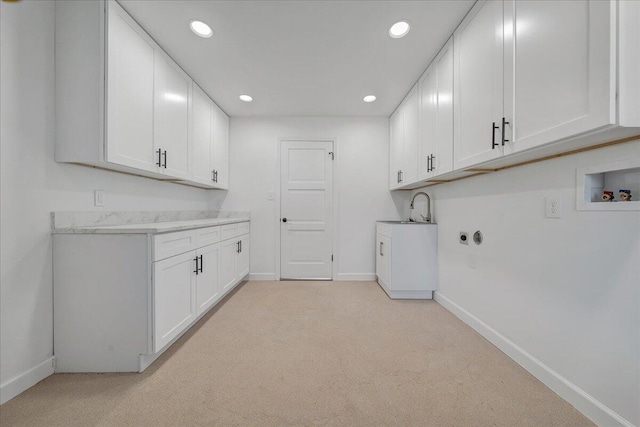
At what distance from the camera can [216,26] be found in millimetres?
1947

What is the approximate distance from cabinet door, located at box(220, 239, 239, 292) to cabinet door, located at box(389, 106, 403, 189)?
84.6 inches

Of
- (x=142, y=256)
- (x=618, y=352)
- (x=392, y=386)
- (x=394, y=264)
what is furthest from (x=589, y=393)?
(x=142, y=256)

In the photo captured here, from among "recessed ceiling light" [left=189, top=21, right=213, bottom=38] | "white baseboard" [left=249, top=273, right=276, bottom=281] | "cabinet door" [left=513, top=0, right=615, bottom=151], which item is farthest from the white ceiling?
"white baseboard" [left=249, top=273, right=276, bottom=281]

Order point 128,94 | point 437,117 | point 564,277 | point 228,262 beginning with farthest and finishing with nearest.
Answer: point 228,262, point 437,117, point 128,94, point 564,277

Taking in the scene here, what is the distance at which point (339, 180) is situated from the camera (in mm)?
3699

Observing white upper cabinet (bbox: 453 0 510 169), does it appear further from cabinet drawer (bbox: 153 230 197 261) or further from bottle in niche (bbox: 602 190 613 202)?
cabinet drawer (bbox: 153 230 197 261)

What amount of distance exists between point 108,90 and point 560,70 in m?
2.44

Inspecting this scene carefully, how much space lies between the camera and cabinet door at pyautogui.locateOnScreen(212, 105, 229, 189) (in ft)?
10.6

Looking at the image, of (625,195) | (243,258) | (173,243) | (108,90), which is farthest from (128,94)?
(625,195)

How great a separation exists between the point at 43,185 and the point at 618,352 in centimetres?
314

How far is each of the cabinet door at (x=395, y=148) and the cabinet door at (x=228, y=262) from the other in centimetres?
215

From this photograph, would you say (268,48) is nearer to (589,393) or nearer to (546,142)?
(546,142)

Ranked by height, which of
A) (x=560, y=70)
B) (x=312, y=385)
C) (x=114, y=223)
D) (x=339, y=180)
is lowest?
(x=312, y=385)

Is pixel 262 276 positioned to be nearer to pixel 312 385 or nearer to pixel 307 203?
pixel 307 203
